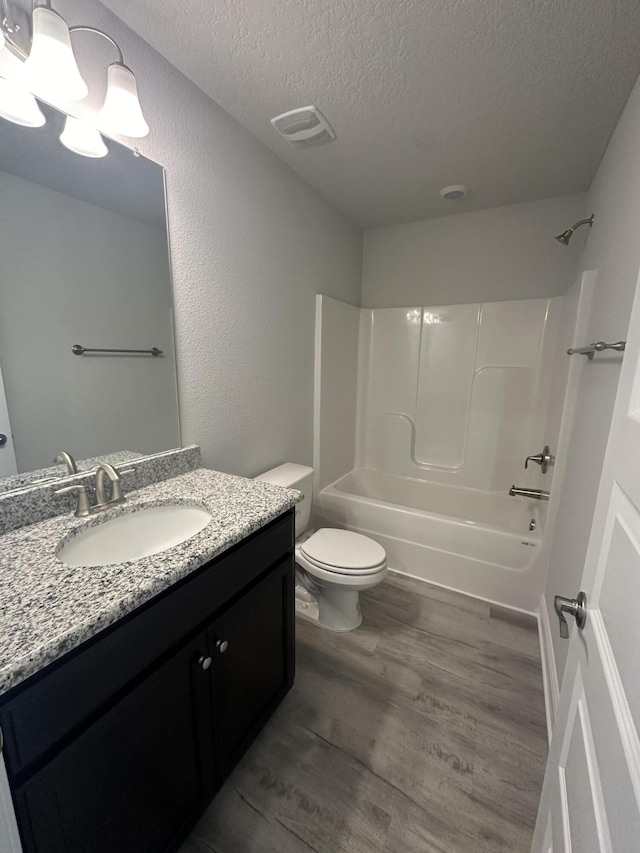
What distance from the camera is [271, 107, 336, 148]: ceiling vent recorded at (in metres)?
1.47

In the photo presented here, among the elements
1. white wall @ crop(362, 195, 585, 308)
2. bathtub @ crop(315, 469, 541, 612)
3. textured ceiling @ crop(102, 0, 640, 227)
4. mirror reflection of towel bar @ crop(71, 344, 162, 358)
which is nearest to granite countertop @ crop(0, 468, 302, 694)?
mirror reflection of towel bar @ crop(71, 344, 162, 358)

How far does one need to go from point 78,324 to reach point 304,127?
131cm

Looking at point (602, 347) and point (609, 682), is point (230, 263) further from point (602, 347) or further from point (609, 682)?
point (609, 682)

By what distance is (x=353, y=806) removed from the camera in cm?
110

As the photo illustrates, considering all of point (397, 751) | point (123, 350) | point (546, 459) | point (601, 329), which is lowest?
point (397, 751)

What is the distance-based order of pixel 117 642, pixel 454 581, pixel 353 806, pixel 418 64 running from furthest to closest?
pixel 454 581 → pixel 418 64 → pixel 353 806 → pixel 117 642

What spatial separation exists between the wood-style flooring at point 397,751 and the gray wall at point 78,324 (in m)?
1.23

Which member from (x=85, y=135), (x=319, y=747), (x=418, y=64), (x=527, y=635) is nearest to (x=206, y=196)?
(x=85, y=135)

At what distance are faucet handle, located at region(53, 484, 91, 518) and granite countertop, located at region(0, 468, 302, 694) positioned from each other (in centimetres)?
3

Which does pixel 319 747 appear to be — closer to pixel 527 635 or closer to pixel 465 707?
pixel 465 707

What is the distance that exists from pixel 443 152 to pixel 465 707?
2.55m

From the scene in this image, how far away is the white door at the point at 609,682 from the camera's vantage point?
0.45 meters

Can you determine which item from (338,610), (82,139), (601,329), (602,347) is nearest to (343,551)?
(338,610)

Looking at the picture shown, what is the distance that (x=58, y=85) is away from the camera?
874 mm
